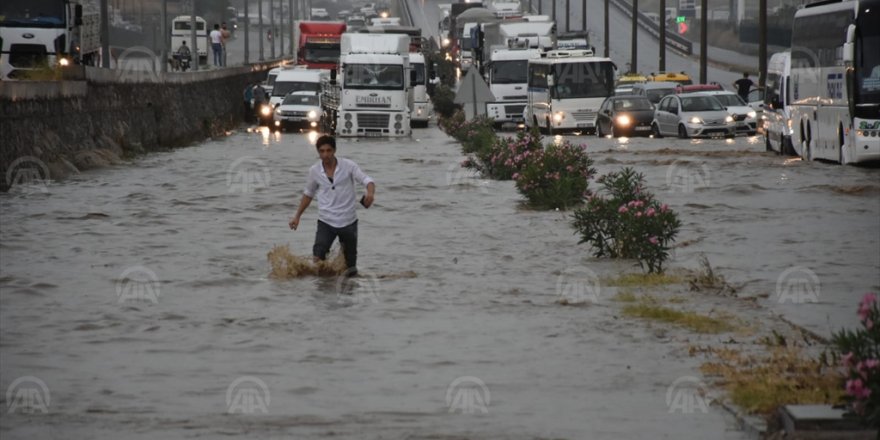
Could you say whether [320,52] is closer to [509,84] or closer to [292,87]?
[292,87]

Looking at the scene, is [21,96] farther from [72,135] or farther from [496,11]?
[496,11]

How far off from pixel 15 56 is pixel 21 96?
1717cm

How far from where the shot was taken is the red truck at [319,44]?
7731cm

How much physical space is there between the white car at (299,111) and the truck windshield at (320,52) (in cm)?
1466

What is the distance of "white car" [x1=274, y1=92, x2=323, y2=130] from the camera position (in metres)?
62.1

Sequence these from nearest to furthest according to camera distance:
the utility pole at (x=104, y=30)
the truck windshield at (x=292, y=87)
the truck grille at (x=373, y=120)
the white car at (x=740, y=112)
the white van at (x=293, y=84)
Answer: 1. the utility pole at (x=104, y=30)
2. the white car at (x=740, y=112)
3. the truck grille at (x=373, y=120)
4. the white van at (x=293, y=84)
5. the truck windshield at (x=292, y=87)

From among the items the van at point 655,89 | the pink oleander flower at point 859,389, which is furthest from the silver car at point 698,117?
the pink oleander flower at point 859,389

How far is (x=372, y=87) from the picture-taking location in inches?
2149

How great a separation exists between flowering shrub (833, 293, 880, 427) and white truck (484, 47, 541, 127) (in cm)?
5577

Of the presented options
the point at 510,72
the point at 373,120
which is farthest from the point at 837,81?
the point at 510,72

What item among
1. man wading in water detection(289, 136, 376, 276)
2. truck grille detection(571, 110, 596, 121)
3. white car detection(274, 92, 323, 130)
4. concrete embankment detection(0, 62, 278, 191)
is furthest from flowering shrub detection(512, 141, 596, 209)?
white car detection(274, 92, 323, 130)

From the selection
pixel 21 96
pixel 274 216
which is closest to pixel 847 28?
pixel 274 216

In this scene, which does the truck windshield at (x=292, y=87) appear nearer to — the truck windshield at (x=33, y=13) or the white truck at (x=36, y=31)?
the white truck at (x=36, y=31)

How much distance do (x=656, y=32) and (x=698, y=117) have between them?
84.2 m
